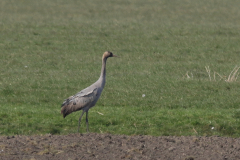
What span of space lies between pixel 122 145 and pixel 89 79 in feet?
27.2

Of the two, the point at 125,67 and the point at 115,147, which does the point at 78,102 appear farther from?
the point at 125,67

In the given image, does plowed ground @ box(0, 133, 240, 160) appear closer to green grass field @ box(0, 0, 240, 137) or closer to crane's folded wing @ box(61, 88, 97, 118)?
crane's folded wing @ box(61, 88, 97, 118)

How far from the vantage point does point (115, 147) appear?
1109 centimetres

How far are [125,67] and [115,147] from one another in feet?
37.9

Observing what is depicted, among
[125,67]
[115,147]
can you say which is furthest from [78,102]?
[125,67]

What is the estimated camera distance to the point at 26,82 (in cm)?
1856

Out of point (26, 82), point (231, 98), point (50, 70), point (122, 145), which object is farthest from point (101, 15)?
point (122, 145)

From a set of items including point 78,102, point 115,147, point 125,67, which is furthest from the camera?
point 125,67

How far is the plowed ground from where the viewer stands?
10.6 metres

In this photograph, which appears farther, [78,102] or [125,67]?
[125,67]

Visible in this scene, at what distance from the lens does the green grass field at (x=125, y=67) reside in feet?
46.3

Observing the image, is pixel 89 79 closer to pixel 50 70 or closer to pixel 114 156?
pixel 50 70

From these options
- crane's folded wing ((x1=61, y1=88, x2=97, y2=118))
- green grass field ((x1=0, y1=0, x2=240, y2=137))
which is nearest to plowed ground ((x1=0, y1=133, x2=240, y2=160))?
crane's folded wing ((x1=61, y1=88, x2=97, y2=118))

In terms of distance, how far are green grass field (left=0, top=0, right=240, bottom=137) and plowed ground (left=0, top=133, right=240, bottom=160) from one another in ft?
5.50
